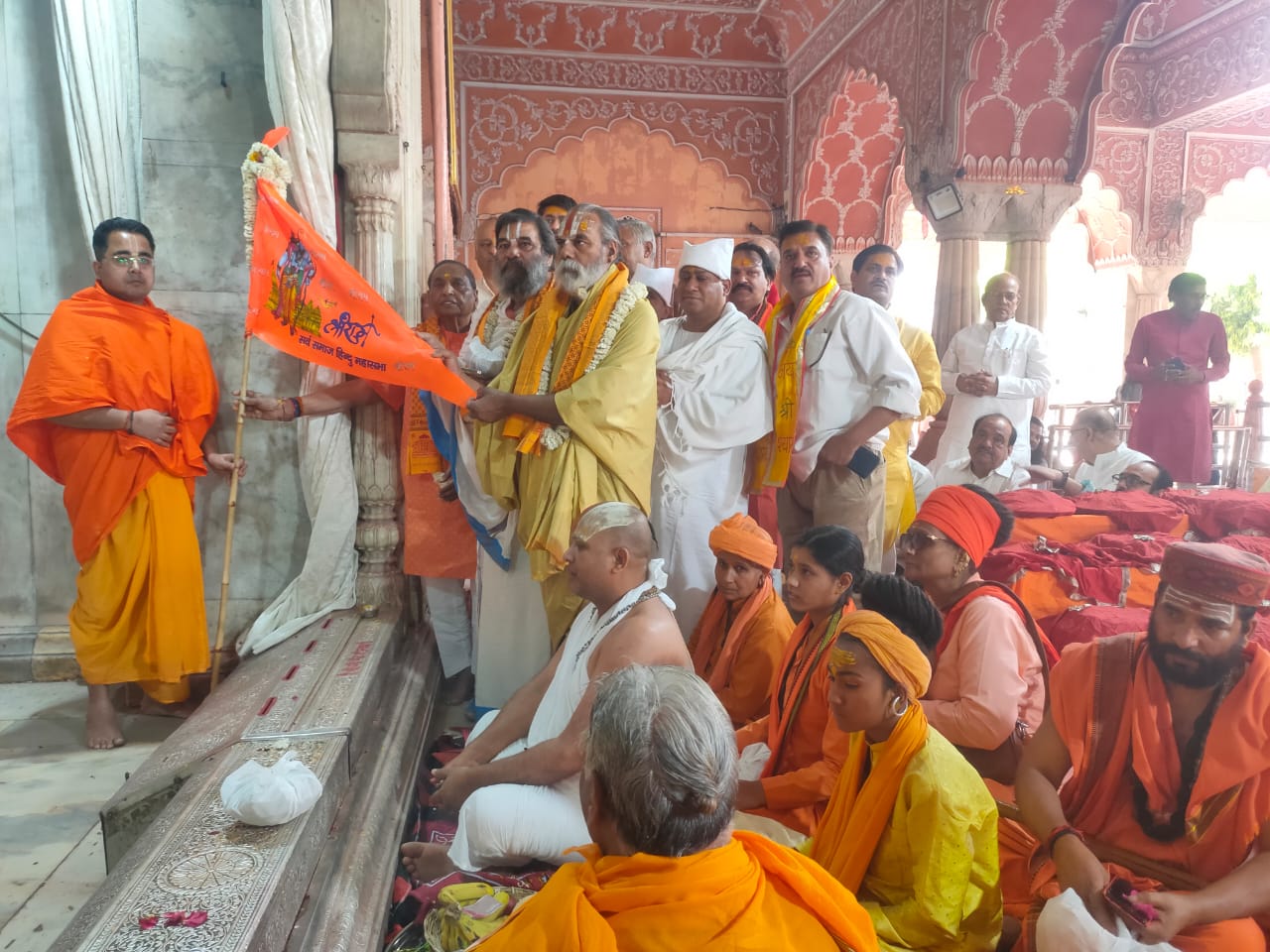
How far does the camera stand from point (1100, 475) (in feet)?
16.1

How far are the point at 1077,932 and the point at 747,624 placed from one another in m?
1.35

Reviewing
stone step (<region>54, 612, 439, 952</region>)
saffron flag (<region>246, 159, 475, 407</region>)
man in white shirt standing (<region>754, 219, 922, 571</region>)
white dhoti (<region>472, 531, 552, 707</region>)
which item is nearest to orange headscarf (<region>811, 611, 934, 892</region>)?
stone step (<region>54, 612, 439, 952</region>)

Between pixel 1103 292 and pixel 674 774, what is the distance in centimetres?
1641

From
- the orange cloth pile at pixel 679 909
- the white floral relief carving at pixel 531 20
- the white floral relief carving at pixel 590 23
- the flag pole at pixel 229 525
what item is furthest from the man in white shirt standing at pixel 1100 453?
the white floral relief carving at pixel 531 20

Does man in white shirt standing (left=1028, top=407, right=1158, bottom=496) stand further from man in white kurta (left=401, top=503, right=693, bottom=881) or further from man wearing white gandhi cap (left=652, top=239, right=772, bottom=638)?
man in white kurta (left=401, top=503, right=693, bottom=881)

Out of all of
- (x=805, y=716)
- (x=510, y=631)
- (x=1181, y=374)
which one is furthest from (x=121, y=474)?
(x=1181, y=374)

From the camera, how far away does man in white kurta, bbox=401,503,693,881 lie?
2.03m

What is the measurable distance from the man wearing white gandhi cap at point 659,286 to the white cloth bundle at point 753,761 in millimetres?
2281

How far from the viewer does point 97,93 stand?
3.19 meters

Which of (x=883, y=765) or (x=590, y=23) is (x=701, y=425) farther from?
(x=590, y=23)

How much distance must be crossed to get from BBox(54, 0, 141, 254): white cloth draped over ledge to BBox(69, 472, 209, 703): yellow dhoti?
1.07 meters

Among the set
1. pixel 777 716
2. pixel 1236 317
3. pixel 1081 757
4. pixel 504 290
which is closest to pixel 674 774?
pixel 1081 757

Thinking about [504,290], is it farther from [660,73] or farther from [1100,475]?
[660,73]

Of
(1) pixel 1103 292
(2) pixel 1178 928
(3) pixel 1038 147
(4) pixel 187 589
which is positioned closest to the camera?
(2) pixel 1178 928
